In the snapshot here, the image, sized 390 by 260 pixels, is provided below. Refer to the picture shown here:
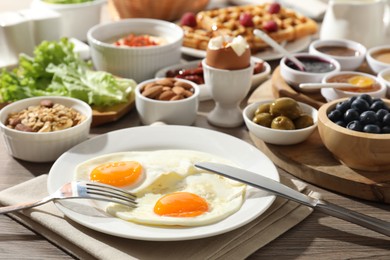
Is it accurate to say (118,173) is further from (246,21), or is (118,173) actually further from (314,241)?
(246,21)

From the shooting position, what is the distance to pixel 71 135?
190 centimetres

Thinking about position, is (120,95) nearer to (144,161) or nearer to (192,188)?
(144,161)

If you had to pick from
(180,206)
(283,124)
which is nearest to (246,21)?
(283,124)

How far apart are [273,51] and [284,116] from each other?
2.85ft

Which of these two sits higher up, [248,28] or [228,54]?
[228,54]

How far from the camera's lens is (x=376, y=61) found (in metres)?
2.34

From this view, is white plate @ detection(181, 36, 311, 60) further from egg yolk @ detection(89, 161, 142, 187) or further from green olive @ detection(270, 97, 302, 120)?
egg yolk @ detection(89, 161, 142, 187)

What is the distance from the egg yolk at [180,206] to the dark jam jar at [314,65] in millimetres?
940

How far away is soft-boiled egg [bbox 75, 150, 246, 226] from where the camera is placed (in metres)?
1.51

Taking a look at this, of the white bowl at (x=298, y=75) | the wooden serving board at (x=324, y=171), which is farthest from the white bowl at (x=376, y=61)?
the wooden serving board at (x=324, y=171)

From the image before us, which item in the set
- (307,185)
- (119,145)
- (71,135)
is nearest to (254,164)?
(307,185)

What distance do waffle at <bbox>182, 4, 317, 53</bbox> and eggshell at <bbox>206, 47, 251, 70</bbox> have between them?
0.64 meters

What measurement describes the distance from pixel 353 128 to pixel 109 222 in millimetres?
709

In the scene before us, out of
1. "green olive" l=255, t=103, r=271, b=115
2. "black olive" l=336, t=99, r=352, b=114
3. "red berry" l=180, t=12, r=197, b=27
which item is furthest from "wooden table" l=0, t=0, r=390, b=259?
"red berry" l=180, t=12, r=197, b=27
